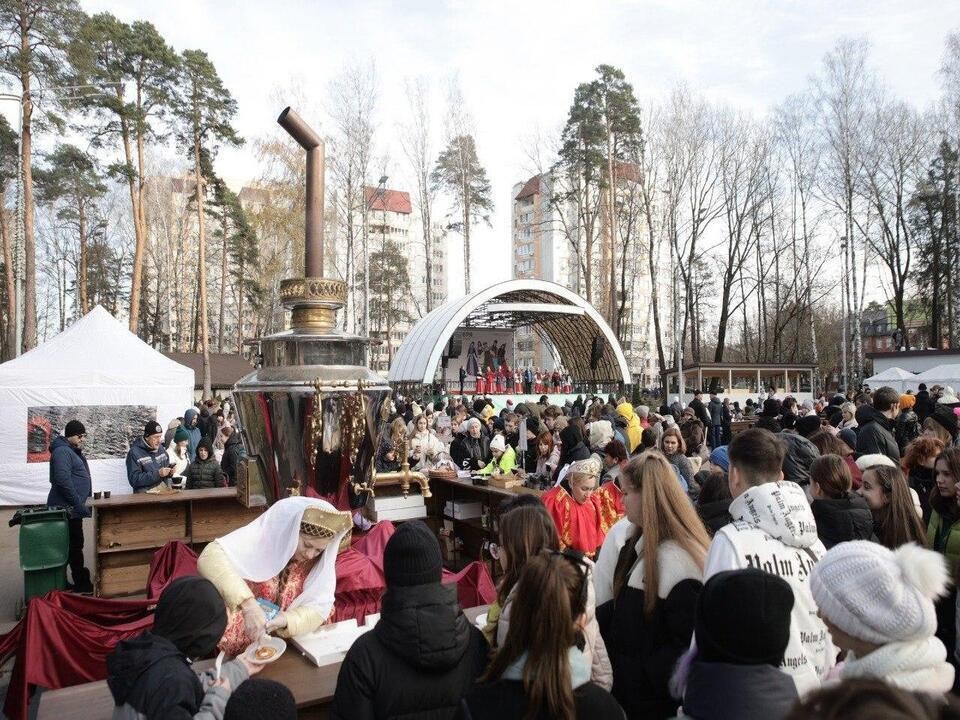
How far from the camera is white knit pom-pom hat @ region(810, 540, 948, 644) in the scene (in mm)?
1512

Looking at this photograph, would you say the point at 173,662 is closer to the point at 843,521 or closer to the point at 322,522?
the point at 322,522

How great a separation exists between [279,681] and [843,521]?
8.63 ft

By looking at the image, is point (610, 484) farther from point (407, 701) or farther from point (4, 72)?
point (4, 72)

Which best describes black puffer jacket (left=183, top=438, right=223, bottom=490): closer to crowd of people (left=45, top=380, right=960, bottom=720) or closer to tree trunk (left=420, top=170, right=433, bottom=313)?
crowd of people (left=45, top=380, right=960, bottom=720)

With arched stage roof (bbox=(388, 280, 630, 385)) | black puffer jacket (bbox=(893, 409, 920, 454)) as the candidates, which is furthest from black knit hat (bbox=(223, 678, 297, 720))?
arched stage roof (bbox=(388, 280, 630, 385))

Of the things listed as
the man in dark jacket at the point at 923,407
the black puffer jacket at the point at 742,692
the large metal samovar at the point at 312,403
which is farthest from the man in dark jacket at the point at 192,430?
the man in dark jacket at the point at 923,407

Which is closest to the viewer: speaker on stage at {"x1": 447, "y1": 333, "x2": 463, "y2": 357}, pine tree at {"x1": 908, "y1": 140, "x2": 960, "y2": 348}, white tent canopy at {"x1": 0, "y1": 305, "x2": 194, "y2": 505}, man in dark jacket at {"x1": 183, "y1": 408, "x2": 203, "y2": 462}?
man in dark jacket at {"x1": 183, "y1": 408, "x2": 203, "y2": 462}

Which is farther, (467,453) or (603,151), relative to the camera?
(603,151)

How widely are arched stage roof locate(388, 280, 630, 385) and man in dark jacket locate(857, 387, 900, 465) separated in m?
16.4

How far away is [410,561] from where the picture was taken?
6.21ft

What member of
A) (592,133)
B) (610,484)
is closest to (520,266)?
(592,133)

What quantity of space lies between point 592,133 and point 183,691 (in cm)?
2981

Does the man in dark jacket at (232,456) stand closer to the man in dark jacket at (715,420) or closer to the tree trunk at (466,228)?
the man in dark jacket at (715,420)

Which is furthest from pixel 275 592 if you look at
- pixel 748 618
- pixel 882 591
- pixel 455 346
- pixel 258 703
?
pixel 455 346
